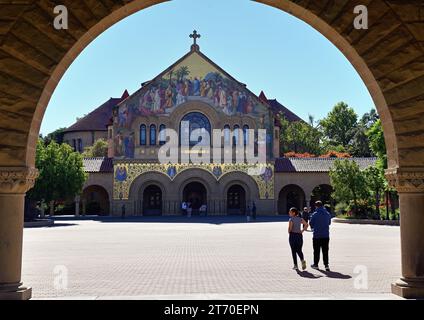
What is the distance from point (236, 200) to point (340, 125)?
4562 centimetres

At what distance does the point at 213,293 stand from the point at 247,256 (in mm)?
6686

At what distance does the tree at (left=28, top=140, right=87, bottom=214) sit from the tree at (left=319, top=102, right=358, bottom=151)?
56864 mm

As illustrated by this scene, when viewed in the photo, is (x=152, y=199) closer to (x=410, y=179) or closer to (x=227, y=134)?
(x=227, y=134)

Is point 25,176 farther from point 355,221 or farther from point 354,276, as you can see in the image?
point 355,221

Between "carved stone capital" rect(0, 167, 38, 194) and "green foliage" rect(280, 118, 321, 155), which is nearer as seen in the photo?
"carved stone capital" rect(0, 167, 38, 194)

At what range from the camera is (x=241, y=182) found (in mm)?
47625

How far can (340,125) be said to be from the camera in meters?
89.3

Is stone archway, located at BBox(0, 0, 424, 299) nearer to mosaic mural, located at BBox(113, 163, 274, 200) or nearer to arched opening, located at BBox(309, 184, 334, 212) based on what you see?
mosaic mural, located at BBox(113, 163, 274, 200)

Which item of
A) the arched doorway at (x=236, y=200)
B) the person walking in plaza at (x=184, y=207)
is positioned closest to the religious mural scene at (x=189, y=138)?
the person walking in plaza at (x=184, y=207)

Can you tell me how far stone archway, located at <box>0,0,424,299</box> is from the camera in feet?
25.5

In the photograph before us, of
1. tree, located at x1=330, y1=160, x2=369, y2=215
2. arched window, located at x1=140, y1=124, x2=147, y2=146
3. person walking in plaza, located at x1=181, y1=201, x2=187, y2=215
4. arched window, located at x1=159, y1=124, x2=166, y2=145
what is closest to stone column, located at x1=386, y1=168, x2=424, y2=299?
tree, located at x1=330, y1=160, x2=369, y2=215

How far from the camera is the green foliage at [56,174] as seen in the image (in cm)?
3834

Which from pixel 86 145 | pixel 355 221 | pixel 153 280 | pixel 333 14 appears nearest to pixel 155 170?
pixel 355 221

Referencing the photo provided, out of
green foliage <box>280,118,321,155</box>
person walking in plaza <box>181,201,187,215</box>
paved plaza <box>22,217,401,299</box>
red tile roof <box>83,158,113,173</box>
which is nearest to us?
paved plaza <box>22,217,401,299</box>
